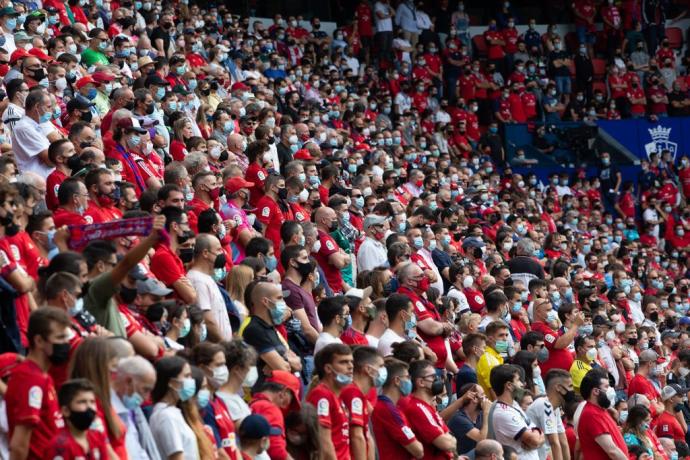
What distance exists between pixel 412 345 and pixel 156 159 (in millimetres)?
3165

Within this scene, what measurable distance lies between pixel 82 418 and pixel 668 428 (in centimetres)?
810

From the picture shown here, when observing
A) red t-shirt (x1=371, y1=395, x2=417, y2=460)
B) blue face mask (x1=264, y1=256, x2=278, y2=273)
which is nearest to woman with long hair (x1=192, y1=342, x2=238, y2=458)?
red t-shirt (x1=371, y1=395, x2=417, y2=460)

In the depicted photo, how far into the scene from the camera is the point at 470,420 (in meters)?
9.61

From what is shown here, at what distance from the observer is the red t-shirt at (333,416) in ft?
25.8

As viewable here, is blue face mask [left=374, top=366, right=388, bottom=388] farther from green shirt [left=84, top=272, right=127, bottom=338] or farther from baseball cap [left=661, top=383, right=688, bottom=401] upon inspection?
baseball cap [left=661, top=383, right=688, bottom=401]

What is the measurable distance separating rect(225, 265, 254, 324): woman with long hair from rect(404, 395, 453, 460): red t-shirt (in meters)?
1.26

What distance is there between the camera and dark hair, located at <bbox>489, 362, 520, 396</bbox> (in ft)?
31.9

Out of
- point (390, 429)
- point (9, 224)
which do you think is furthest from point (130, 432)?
point (390, 429)

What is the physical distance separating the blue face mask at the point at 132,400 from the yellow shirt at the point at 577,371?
6395 millimetres

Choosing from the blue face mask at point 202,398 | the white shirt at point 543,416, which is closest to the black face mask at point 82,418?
the blue face mask at point 202,398

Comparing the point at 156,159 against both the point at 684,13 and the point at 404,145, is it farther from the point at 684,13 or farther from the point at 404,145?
the point at 684,13

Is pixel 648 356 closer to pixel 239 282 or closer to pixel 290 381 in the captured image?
pixel 239 282

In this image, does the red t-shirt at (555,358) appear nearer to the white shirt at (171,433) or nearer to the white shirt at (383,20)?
the white shirt at (171,433)

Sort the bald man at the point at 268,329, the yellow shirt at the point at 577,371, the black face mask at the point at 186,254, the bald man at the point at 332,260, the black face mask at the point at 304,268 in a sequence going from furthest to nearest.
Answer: the yellow shirt at the point at 577,371
the bald man at the point at 332,260
the black face mask at the point at 304,268
the black face mask at the point at 186,254
the bald man at the point at 268,329
